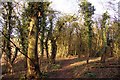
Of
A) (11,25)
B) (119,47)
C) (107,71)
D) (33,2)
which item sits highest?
(11,25)

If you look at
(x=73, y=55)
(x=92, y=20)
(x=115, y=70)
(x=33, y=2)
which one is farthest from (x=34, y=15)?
(x=73, y=55)

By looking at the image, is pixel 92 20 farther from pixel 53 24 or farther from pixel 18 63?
pixel 18 63

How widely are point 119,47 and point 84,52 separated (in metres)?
21.5

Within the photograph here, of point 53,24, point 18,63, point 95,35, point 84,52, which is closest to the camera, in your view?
point 53,24

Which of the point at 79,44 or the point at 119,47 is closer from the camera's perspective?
the point at 119,47

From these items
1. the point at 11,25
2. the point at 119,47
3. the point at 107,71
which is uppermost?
the point at 11,25

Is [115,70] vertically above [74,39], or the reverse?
[74,39]

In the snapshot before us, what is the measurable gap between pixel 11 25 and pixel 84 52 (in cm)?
1974

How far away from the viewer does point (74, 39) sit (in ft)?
140

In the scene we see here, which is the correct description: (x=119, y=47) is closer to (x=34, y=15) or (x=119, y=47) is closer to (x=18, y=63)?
(x=34, y=15)

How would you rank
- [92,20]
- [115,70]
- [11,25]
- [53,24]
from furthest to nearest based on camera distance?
[92,20], [53,24], [11,25], [115,70]

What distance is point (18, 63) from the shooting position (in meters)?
37.8

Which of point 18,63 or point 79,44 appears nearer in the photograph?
point 18,63

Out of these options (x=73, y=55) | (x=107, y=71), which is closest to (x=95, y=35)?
(x=73, y=55)
